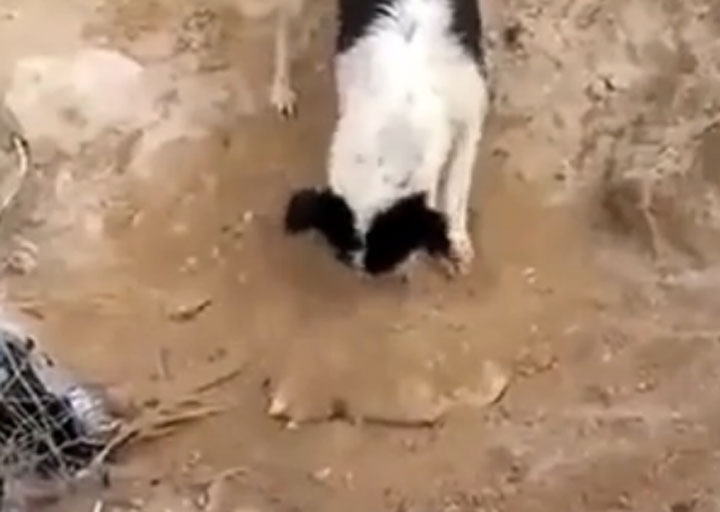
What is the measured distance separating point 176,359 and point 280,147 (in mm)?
397

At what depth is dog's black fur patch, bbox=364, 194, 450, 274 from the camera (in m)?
2.72

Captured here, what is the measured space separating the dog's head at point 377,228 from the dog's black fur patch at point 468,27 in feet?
0.85

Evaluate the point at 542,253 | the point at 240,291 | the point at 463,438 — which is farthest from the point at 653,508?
the point at 240,291

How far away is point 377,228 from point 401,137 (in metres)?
0.13

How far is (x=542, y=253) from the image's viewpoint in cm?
285

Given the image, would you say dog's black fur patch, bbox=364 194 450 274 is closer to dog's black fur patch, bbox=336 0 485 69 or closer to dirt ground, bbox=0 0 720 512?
dirt ground, bbox=0 0 720 512

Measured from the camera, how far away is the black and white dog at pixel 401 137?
2.73 m

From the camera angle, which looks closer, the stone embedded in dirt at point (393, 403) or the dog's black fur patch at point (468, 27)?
the stone embedded in dirt at point (393, 403)

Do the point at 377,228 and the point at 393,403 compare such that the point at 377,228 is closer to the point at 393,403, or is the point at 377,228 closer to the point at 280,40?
the point at 393,403

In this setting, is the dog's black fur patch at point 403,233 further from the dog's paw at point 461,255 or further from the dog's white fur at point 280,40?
the dog's white fur at point 280,40

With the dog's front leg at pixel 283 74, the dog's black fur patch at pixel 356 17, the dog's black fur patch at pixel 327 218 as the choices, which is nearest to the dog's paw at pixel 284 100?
the dog's front leg at pixel 283 74

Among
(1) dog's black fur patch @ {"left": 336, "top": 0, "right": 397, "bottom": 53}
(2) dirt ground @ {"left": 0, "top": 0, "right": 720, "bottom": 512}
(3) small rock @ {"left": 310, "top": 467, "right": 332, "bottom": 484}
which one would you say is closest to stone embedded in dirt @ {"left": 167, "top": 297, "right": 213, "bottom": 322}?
(2) dirt ground @ {"left": 0, "top": 0, "right": 720, "bottom": 512}

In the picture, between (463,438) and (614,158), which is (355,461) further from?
(614,158)

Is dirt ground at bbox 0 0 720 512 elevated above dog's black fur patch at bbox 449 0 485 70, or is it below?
below
